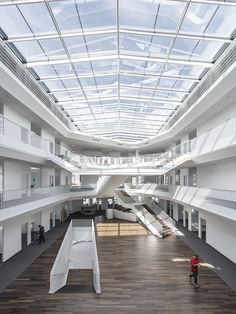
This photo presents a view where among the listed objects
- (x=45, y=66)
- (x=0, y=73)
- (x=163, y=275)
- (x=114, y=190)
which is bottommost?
(x=163, y=275)

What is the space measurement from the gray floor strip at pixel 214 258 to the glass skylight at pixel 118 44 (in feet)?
32.6

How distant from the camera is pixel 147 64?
51.6 ft

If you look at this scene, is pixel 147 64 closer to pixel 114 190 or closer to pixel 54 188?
pixel 54 188

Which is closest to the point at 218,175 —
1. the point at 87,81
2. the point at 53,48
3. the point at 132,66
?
the point at 132,66

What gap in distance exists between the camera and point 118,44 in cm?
1384

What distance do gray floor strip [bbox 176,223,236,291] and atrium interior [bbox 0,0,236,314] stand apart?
0.08 m

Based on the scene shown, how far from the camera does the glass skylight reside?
10.8 meters

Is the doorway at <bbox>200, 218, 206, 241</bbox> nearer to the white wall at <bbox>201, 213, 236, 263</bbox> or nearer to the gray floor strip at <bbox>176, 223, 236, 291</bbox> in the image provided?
the gray floor strip at <bbox>176, 223, 236, 291</bbox>

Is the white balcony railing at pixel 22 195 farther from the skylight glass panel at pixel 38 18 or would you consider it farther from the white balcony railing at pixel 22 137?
the skylight glass panel at pixel 38 18

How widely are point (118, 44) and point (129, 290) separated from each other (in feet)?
36.2

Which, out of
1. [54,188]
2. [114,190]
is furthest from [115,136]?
[54,188]

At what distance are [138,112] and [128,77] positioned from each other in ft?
24.1

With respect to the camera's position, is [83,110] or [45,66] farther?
[83,110]

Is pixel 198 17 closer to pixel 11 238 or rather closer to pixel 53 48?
pixel 53 48
